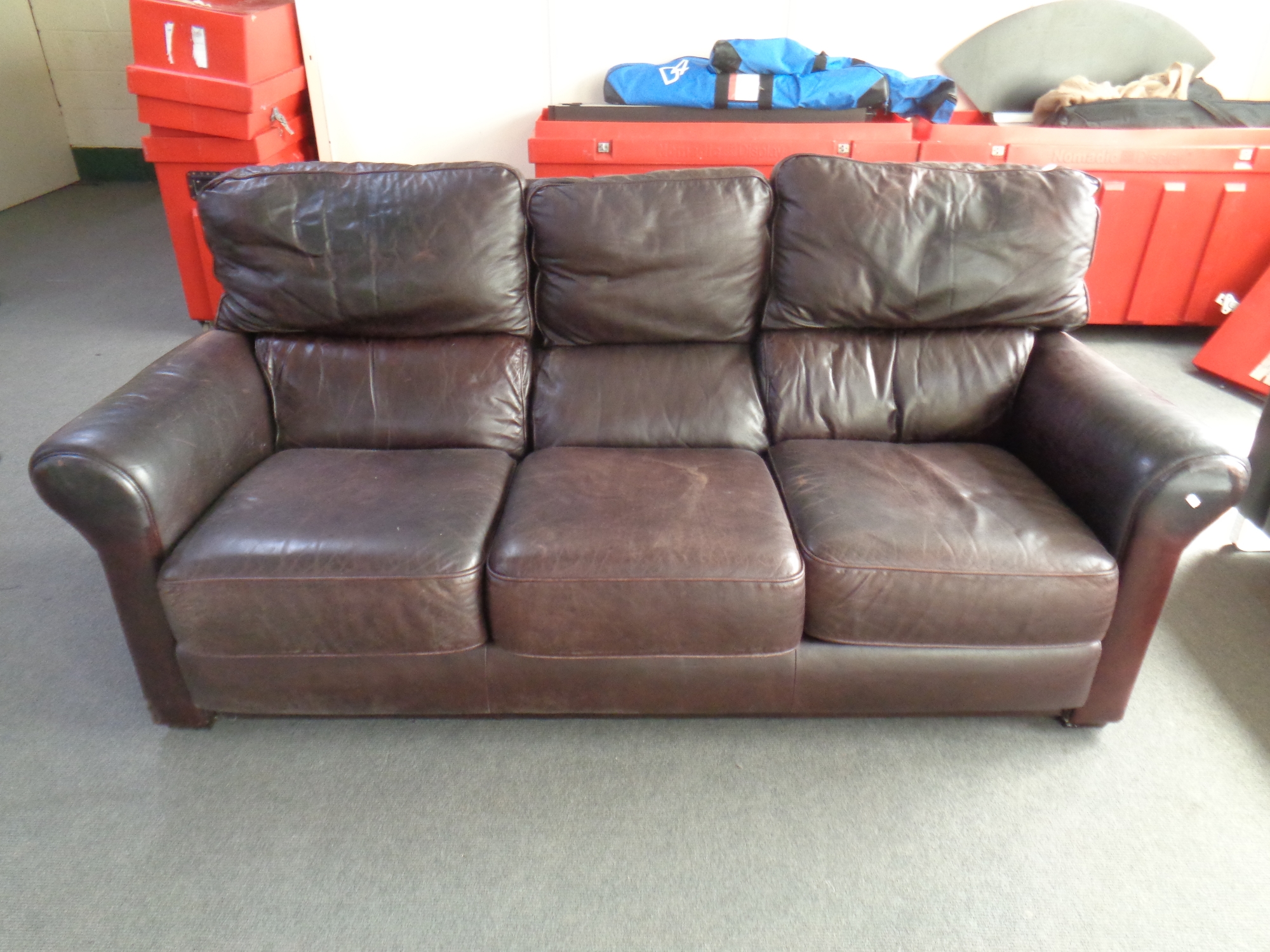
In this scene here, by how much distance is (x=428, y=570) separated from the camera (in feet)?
4.93

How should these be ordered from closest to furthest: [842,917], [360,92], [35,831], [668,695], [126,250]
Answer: [842,917] → [35,831] → [668,695] → [360,92] → [126,250]

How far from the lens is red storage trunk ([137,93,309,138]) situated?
318 centimetres

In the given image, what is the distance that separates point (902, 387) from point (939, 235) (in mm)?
339

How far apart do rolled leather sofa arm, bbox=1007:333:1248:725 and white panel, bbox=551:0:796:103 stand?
2.36m

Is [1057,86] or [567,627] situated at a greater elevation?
[1057,86]

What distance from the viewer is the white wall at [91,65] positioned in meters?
5.24

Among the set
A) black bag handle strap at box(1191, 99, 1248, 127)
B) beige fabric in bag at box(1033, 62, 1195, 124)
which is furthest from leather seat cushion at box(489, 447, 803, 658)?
black bag handle strap at box(1191, 99, 1248, 127)

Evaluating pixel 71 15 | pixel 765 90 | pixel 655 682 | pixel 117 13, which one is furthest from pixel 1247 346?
pixel 71 15

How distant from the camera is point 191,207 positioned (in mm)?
3355

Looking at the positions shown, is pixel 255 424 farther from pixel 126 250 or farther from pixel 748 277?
pixel 126 250

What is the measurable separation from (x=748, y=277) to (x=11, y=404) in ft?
8.45

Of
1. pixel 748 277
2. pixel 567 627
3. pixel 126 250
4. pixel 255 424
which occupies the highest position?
pixel 748 277

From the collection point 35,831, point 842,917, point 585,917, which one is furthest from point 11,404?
point 842,917

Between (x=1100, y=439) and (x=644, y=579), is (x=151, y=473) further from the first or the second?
(x=1100, y=439)
